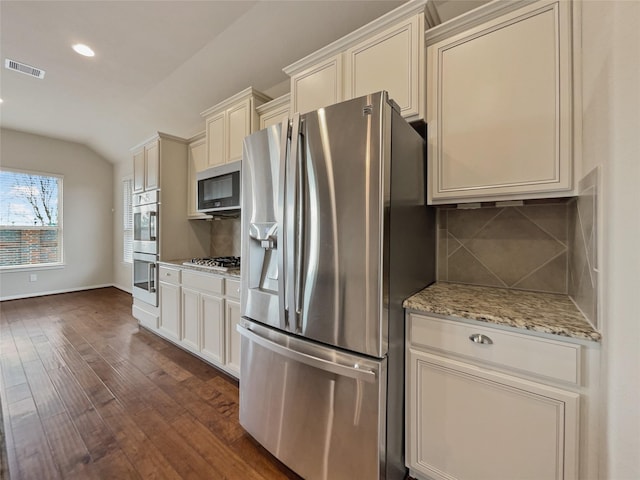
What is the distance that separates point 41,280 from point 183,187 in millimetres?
4183

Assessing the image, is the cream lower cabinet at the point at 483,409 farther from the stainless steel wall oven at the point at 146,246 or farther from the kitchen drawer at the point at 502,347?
the stainless steel wall oven at the point at 146,246

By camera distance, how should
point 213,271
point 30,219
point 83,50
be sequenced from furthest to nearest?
point 30,219, point 83,50, point 213,271

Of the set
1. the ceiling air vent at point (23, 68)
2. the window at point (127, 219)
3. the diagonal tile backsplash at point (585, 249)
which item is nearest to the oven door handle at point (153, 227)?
the ceiling air vent at point (23, 68)

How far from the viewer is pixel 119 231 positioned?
232 inches

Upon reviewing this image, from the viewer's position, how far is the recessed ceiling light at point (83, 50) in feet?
8.39

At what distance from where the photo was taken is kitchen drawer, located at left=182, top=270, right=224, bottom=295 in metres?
2.32

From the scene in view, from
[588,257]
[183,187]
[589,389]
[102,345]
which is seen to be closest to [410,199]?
[588,257]

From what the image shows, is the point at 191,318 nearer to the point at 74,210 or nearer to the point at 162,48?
the point at 162,48

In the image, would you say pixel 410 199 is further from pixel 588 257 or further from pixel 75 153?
pixel 75 153

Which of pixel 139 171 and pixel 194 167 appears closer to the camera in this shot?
pixel 194 167

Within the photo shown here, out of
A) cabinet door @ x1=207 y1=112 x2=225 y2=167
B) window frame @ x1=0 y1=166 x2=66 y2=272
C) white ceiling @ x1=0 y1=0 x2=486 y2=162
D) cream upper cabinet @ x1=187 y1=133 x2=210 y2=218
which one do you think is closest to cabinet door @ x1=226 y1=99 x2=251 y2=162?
cabinet door @ x1=207 y1=112 x2=225 y2=167

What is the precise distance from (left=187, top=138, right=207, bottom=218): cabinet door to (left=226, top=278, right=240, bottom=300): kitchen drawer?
1300mm

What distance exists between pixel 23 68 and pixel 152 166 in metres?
1.59

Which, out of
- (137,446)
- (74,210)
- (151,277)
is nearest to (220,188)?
(151,277)
